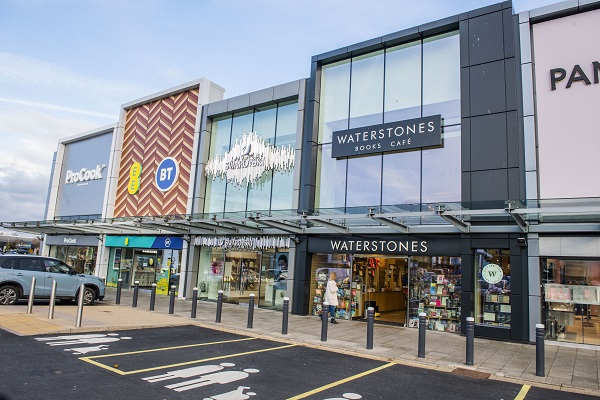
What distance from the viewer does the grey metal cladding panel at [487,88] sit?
42.6ft

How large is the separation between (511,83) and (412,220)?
502 centimetres

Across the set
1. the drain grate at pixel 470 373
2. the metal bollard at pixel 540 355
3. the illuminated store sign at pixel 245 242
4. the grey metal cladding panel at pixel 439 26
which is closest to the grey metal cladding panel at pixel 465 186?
the grey metal cladding panel at pixel 439 26

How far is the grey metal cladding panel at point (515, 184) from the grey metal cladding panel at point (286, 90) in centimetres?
902

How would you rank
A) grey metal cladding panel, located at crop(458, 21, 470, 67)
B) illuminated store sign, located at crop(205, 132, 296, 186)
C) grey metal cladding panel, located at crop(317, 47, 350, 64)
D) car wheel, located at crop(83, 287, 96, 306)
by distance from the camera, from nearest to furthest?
grey metal cladding panel, located at crop(458, 21, 470, 67)
car wheel, located at crop(83, 287, 96, 306)
grey metal cladding panel, located at crop(317, 47, 350, 64)
illuminated store sign, located at crop(205, 132, 296, 186)

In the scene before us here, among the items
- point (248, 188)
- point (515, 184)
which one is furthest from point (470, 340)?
point (248, 188)

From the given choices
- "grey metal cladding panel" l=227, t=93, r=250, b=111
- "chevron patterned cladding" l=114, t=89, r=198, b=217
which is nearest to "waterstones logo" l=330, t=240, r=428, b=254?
"grey metal cladding panel" l=227, t=93, r=250, b=111

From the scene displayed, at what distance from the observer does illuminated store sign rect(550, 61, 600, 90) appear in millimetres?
11758

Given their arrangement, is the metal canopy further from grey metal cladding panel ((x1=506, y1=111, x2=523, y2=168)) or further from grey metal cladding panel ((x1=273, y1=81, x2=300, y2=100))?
grey metal cladding panel ((x1=273, y1=81, x2=300, y2=100))

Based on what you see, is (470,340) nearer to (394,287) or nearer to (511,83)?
(511,83)

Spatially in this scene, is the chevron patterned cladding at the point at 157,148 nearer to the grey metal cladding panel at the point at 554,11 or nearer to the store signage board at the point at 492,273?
the store signage board at the point at 492,273

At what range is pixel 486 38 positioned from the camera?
1352 cm

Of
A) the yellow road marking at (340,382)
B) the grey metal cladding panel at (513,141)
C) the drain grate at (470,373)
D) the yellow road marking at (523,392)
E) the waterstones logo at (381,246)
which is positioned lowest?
the yellow road marking at (340,382)

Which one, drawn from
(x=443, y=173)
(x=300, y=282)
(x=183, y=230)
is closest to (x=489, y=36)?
(x=443, y=173)

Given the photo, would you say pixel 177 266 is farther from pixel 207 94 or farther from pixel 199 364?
pixel 199 364
